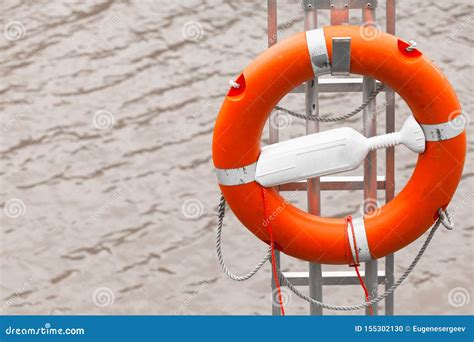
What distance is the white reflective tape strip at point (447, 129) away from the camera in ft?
9.45

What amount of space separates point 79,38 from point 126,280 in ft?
3.96

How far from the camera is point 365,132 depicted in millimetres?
3029

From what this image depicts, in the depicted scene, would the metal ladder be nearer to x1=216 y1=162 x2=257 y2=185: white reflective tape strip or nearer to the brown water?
x1=216 y1=162 x2=257 y2=185: white reflective tape strip

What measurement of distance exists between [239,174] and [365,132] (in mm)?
394

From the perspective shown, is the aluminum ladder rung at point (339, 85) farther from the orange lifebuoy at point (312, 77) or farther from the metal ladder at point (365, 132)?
the orange lifebuoy at point (312, 77)

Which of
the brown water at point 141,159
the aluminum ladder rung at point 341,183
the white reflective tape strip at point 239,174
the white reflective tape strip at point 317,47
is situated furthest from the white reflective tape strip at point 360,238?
the brown water at point 141,159

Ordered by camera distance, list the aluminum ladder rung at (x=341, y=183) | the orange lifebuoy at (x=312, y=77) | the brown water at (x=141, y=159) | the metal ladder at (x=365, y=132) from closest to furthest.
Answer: the orange lifebuoy at (x=312, y=77), the metal ladder at (x=365, y=132), the aluminum ladder rung at (x=341, y=183), the brown water at (x=141, y=159)

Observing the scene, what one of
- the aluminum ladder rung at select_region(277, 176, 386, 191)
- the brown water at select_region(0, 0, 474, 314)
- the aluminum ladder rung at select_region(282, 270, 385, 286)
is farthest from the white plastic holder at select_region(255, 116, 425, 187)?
the brown water at select_region(0, 0, 474, 314)

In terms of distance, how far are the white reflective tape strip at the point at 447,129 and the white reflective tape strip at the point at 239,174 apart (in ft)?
1.64

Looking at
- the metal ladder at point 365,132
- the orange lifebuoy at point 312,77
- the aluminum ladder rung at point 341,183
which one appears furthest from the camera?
the aluminum ladder rung at point 341,183

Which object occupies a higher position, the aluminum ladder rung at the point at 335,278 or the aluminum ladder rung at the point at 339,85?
the aluminum ladder rung at the point at 339,85

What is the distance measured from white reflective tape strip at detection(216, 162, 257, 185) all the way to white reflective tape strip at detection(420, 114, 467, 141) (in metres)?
0.50

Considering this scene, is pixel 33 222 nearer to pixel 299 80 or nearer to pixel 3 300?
pixel 3 300

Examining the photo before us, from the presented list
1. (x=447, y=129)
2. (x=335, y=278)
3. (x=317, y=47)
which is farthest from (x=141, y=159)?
(x=447, y=129)
